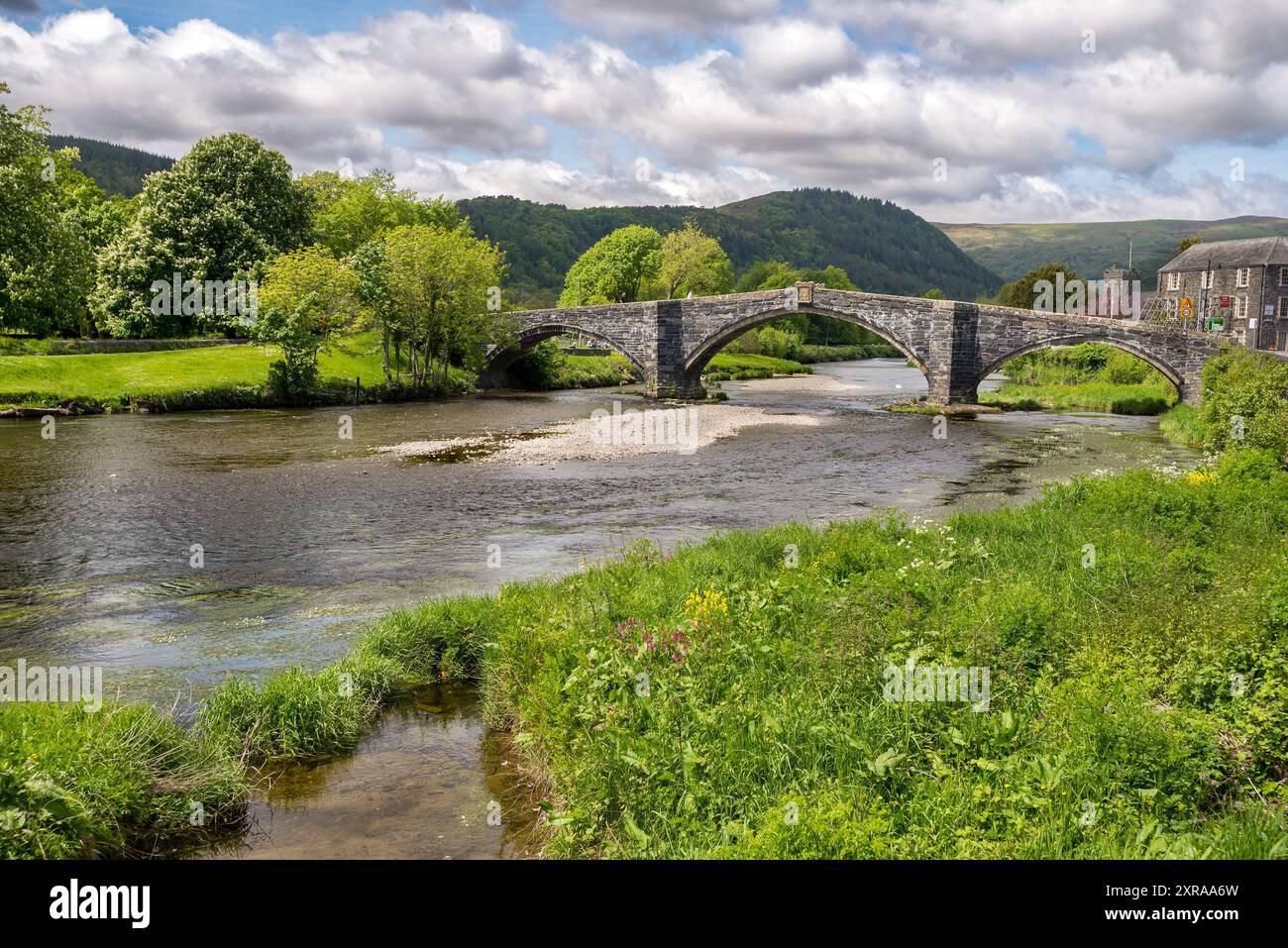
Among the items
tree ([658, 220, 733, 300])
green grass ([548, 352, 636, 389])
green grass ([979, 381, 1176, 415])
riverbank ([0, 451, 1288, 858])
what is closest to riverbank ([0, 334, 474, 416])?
green grass ([548, 352, 636, 389])

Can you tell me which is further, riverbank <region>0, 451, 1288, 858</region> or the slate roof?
the slate roof

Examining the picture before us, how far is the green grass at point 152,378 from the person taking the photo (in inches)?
1706

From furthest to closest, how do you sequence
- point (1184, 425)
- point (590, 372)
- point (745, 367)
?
point (745, 367)
point (590, 372)
point (1184, 425)

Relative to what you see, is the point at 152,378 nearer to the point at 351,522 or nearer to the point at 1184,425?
the point at 351,522

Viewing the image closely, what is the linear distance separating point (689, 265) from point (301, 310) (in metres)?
67.4

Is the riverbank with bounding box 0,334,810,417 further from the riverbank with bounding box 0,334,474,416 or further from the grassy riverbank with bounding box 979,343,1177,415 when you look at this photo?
the grassy riverbank with bounding box 979,343,1177,415

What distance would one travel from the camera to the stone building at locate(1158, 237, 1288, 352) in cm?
8444

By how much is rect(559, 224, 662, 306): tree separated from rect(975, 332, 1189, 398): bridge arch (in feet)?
197

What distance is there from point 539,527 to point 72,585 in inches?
374

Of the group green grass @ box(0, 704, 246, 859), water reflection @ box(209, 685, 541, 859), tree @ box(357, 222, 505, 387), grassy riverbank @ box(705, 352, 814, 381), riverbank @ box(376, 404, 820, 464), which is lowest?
water reflection @ box(209, 685, 541, 859)

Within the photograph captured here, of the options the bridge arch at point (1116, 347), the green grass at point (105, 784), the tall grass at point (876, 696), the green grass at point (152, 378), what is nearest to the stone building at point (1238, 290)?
the bridge arch at point (1116, 347)

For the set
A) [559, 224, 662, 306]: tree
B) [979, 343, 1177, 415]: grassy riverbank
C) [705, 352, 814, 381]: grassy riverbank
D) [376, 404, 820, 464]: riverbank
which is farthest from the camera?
[559, 224, 662, 306]: tree

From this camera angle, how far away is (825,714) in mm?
7922

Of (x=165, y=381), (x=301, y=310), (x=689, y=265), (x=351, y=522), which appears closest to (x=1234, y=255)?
(x=689, y=265)
